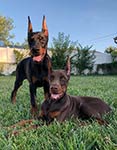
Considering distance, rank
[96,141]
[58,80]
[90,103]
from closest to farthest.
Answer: [96,141] → [58,80] → [90,103]

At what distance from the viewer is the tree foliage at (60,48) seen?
98.5 ft

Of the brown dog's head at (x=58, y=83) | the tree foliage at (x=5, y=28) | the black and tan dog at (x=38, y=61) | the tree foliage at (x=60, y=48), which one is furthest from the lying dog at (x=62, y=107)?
the tree foliage at (x=5, y=28)

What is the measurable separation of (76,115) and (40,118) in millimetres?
451

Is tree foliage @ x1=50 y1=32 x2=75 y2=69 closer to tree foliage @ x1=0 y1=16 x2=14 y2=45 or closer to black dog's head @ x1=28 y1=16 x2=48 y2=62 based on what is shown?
tree foliage @ x1=0 y1=16 x2=14 y2=45

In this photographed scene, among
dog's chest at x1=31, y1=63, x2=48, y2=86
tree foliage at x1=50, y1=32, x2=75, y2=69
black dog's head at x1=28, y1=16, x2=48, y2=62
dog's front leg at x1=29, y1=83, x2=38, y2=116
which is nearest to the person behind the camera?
dog's front leg at x1=29, y1=83, x2=38, y2=116

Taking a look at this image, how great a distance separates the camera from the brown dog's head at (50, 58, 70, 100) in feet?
12.0

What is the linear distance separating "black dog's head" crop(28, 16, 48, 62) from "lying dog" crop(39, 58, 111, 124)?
100 cm

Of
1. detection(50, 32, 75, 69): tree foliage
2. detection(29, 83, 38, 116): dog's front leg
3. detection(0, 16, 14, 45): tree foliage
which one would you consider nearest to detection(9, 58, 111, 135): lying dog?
detection(29, 83, 38, 116): dog's front leg

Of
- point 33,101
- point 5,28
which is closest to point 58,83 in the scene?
point 33,101

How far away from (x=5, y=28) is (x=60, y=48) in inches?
574

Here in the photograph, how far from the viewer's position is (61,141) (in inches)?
108

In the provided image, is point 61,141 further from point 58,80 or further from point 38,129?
point 58,80

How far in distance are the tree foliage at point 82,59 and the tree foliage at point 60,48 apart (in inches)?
36.2

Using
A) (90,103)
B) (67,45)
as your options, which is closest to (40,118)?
(90,103)
